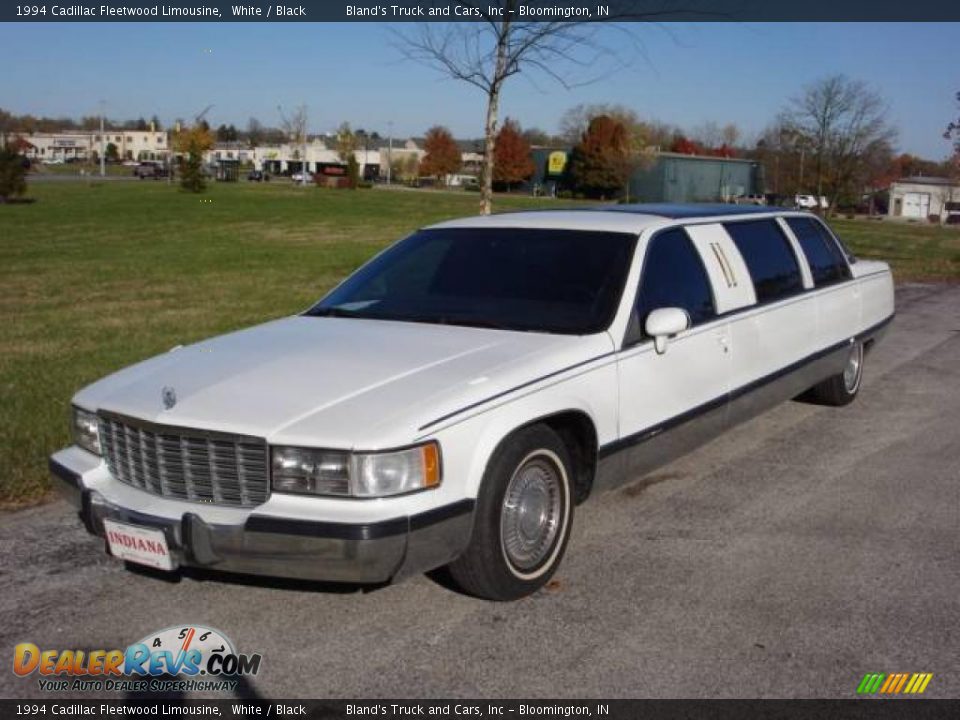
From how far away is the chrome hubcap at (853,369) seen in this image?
7.46m

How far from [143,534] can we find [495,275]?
7.20 ft

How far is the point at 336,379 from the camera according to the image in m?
3.89

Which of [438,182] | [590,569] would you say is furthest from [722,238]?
[438,182]

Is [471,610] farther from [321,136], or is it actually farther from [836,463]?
[321,136]

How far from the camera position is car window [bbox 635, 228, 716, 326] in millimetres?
4914

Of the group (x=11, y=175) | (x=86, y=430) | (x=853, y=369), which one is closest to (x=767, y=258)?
(x=853, y=369)

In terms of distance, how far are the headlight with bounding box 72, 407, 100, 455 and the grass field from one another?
1.38 meters

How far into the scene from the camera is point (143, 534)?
12.1ft

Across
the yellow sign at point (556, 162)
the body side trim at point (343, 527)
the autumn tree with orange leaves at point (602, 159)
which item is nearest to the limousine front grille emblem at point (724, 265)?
the body side trim at point (343, 527)

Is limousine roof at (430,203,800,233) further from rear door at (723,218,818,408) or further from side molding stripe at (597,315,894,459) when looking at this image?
side molding stripe at (597,315,894,459)

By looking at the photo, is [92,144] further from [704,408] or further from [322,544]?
[322,544]

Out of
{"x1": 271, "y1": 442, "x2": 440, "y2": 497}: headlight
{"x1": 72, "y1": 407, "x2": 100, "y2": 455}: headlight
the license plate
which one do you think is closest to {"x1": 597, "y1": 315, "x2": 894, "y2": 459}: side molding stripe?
{"x1": 271, "y1": 442, "x2": 440, "y2": 497}: headlight

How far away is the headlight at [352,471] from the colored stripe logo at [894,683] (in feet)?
5.35

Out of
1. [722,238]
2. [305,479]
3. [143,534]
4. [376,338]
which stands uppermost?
[722,238]
